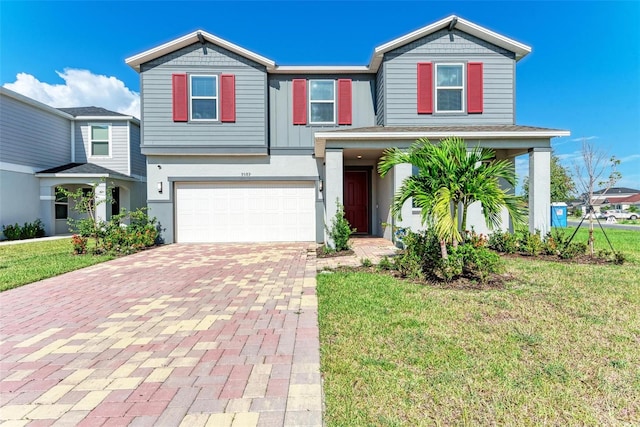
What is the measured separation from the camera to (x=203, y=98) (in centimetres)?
1093

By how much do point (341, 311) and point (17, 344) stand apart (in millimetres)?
3498

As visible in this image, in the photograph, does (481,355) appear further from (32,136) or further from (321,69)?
(32,136)

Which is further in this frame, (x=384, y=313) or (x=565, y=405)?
(x=384, y=313)

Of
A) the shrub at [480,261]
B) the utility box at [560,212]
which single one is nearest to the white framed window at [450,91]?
the shrub at [480,261]

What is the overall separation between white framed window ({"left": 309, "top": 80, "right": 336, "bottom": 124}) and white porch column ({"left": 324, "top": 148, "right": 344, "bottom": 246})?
9.96 feet

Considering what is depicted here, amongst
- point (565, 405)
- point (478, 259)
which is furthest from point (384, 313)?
point (478, 259)

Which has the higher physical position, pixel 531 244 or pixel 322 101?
pixel 322 101

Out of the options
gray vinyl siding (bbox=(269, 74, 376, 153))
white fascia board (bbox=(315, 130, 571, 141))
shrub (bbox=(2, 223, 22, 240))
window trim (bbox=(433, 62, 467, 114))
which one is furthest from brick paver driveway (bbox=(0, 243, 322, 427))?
shrub (bbox=(2, 223, 22, 240))

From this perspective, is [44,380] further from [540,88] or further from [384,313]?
[540,88]

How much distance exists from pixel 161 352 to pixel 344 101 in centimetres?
1009

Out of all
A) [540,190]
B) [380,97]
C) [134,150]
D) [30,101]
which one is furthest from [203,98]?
[540,190]

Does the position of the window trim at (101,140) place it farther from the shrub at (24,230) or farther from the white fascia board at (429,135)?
the white fascia board at (429,135)

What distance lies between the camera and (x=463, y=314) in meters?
3.93

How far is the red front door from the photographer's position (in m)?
12.7
